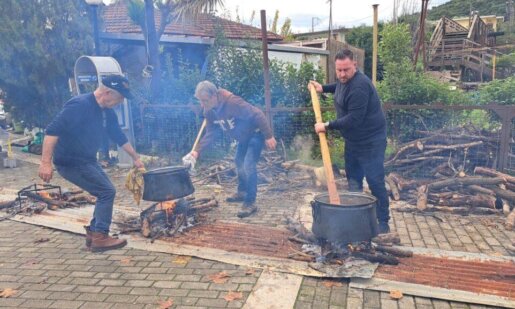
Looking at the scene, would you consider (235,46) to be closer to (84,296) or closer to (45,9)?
(45,9)

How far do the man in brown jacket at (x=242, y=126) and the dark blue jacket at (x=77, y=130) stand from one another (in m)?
1.38

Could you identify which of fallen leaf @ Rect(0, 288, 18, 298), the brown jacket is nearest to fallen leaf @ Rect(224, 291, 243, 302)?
fallen leaf @ Rect(0, 288, 18, 298)

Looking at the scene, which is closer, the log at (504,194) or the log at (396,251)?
the log at (396,251)

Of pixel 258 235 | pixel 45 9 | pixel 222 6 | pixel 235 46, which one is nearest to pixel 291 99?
pixel 235 46

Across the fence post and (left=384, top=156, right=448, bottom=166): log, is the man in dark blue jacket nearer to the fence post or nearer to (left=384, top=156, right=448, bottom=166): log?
(left=384, top=156, right=448, bottom=166): log

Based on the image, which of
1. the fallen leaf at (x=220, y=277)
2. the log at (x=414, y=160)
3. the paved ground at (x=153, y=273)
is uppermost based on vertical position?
the log at (x=414, y=160)

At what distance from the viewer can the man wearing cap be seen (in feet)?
14.0

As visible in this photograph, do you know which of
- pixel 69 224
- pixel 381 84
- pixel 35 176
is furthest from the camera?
pixel 381 84

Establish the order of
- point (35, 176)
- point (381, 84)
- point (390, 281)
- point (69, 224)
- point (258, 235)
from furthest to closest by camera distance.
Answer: point (381, 84) → point (35, 176) → point (69, 224) → point (258, 235) → point (390, 281)

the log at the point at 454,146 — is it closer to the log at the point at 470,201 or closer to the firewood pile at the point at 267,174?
the log at the point at 470,201

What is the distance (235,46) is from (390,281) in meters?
8.32

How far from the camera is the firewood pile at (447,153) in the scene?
6859 millimetres

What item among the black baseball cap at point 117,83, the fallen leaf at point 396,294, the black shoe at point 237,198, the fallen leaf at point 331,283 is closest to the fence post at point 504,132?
the black shoe at point 237,198

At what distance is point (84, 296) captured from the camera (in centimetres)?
360
